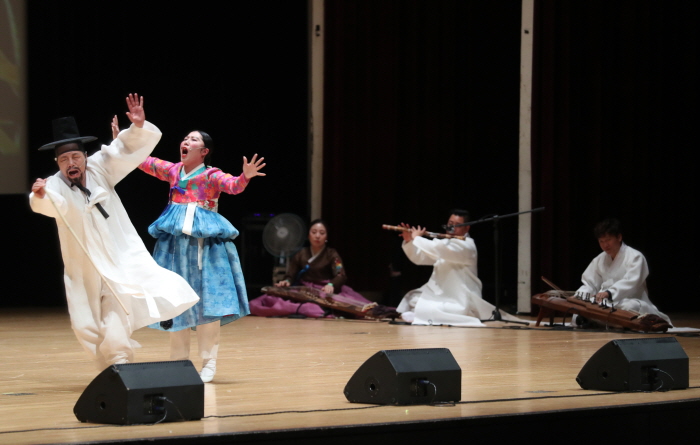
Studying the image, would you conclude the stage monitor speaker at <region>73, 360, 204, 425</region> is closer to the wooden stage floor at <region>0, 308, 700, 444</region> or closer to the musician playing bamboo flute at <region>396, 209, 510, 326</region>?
the wooden stage floor at <region>0, 308, 700, 444</region>

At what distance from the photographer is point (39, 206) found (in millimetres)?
3766

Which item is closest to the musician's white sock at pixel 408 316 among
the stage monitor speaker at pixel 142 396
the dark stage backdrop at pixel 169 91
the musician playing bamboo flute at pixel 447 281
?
the musician playing bamboo flute at pixel 447 281

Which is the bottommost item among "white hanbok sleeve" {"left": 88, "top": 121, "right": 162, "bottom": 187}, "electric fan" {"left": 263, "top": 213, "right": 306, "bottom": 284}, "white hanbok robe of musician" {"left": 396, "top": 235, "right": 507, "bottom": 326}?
"white hanbok robe of musician" {"left": 396, "top": 235, "right": 507, "bottom": 326}

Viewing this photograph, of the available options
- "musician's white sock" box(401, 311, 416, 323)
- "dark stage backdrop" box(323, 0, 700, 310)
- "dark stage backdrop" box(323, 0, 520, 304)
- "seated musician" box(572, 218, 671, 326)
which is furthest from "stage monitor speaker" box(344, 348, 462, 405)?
"dark stage backdrop" box(323, 0, 520, 304)

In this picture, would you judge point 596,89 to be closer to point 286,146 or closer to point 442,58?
point 442,58

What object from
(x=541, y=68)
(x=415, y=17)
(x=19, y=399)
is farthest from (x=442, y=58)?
(x=19, y=399)

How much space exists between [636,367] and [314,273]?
4816mm

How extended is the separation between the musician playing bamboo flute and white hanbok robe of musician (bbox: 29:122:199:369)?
139 inches

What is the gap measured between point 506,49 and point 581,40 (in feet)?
2.49

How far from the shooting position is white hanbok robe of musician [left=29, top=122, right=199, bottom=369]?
380 cm

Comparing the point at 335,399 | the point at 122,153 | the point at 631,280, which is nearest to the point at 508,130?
the point at 631,280

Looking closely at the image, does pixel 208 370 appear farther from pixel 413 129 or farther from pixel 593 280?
pixel 413 129

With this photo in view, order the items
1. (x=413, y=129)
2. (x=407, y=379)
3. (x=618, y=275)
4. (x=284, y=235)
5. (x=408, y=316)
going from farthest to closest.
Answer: (x=413, y=129)
(x=284, y=235)
(x=408, y=316)
(x=618, y=275)
(x=407, y=379)

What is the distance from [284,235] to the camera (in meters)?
7.89
